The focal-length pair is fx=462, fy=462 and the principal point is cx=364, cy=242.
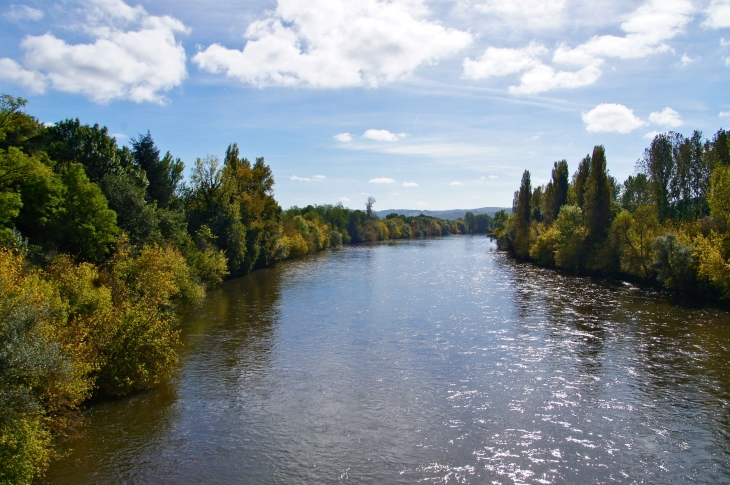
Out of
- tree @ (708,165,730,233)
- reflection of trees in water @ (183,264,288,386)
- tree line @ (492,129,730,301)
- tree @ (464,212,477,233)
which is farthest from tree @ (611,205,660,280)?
tree @ (464,212,477,233)

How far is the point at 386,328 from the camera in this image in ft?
98.8

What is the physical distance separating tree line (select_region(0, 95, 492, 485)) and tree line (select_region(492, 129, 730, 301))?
125 feet

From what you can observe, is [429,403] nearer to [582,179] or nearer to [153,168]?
[153,168]

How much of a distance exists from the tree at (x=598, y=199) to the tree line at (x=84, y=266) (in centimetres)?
4081

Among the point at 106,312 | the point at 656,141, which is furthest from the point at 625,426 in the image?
the point at 656,141

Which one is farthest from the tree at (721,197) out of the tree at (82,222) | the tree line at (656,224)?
the tree at (82,222)

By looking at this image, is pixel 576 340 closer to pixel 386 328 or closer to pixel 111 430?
pixel 386 328

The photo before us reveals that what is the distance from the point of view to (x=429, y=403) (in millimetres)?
18625

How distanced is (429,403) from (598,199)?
44.9m

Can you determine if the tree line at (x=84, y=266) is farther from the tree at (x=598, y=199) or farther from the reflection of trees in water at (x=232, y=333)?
the tree at (x=598, y=199)

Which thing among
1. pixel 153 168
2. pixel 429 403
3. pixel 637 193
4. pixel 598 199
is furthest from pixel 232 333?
pixel 637 193

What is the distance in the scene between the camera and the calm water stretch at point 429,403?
1416cm

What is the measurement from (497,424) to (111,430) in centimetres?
1360

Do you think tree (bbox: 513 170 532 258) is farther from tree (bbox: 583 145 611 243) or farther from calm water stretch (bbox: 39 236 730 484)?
calm water stretch (bbox: 39 236 730 484)
